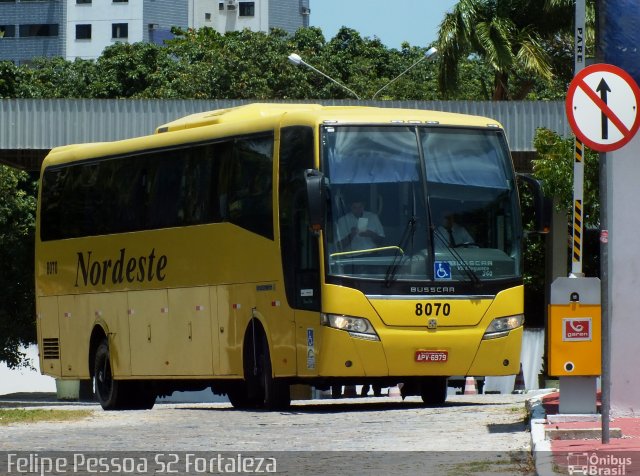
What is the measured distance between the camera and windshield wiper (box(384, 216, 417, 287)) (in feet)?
61.5

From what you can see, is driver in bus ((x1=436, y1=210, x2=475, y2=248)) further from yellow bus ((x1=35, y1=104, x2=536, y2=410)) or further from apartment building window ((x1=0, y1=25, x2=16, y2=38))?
apartment building window ((x1=0, y1=25, x2=16, y2=38))

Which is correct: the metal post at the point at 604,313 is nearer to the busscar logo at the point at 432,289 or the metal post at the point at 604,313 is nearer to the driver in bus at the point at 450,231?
the busscar logo at the point at 432,289

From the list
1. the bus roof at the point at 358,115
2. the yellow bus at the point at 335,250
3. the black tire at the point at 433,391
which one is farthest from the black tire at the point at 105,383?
the black tire at the point at 433,391

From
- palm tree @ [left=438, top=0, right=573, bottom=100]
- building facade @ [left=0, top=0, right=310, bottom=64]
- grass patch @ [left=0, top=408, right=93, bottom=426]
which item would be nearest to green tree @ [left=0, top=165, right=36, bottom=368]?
palm tree @ [left=438, top=0, right=573, bottom=100]

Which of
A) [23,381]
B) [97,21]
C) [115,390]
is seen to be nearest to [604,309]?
[115,390]

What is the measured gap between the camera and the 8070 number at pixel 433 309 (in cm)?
1886

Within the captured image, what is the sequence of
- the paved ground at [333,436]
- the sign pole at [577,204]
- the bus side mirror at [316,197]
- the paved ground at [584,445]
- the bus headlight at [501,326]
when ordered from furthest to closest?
the bus headlight at [501,326], the bus side mirror at [316,197], the sign pole at [577,204], the paved ground at [333,436], the paved ground at [584,445]

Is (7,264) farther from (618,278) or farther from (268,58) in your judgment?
(618,278)

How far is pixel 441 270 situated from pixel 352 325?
3.87 feet

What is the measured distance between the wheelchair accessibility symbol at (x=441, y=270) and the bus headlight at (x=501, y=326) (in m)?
0.81

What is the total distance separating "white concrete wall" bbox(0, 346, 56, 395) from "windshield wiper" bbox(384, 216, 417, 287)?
34.2 meters

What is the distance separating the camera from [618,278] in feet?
47.5

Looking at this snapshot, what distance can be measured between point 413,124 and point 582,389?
20.1ft

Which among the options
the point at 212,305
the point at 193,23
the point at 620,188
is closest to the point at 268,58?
the point at 193,23
